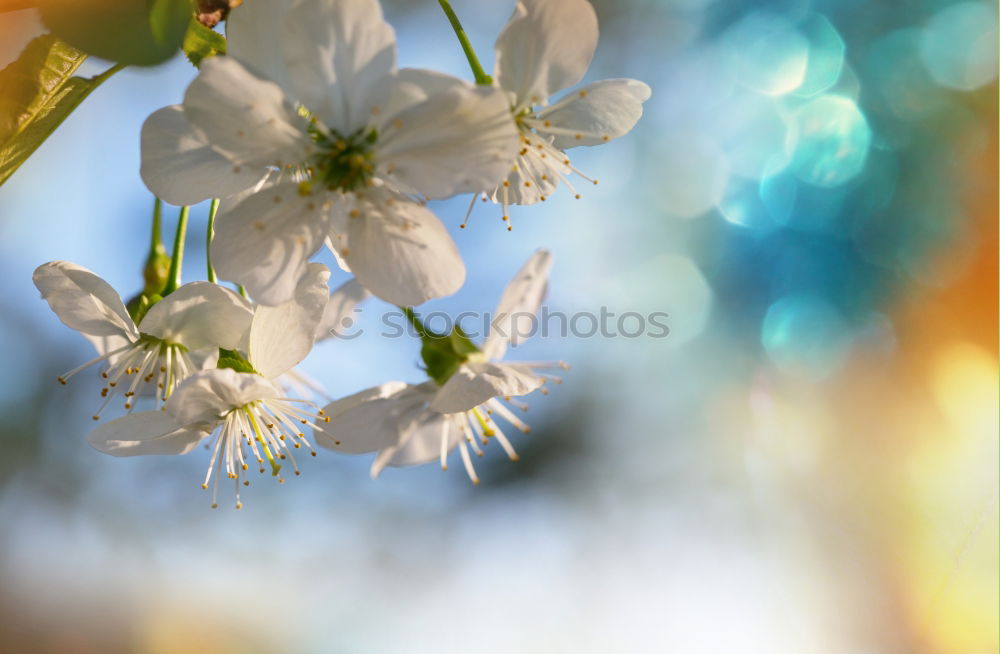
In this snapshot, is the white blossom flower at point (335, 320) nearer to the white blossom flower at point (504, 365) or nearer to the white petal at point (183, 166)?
the white blossom flower at point (504, 365)

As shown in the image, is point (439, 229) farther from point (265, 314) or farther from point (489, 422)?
point (489, 422)

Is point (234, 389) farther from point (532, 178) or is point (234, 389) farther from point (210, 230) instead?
point (532, 178)

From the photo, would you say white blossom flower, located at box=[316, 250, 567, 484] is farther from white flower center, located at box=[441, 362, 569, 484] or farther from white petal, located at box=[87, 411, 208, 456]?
white petal, located at box=[87, 411, 208, 456]

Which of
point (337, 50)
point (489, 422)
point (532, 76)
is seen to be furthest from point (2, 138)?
point (489, 422)

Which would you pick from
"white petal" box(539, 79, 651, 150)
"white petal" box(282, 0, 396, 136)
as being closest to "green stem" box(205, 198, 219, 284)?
"white petal" box(282, 0, 396, 136)

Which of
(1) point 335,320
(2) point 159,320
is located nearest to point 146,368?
(2) point 159,320

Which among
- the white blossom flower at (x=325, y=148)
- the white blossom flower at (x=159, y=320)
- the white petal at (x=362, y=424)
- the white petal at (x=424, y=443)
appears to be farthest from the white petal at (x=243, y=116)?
the white petal at (x=424, y=443)
